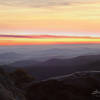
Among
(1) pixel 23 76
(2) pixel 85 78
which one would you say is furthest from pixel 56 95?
(1) pixel 23 76

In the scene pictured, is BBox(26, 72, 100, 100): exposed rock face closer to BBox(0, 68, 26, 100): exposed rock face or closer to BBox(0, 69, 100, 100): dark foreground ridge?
BBox(0, 69, 100, 100): dark foreground ridge

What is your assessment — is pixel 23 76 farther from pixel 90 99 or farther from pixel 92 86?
pixel 90 99

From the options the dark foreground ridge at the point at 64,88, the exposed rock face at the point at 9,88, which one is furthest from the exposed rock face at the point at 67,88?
the exposed rock face at the point at 9,88

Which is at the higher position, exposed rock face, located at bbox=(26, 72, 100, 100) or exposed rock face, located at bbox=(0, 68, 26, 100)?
exposed rock face, located at bbox=(0, 68, 26, 100)

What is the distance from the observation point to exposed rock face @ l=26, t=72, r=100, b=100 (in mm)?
31305

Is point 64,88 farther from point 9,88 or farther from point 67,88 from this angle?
point 9,88

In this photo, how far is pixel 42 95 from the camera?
32.3 meters

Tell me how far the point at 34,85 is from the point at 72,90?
6091 millimetres

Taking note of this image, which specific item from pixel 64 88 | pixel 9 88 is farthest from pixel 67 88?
pixel 9 88

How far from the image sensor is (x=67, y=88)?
3319 cm

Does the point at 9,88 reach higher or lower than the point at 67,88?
higher

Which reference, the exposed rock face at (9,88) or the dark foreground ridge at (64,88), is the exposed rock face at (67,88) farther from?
the exposed rock face at (9,88)

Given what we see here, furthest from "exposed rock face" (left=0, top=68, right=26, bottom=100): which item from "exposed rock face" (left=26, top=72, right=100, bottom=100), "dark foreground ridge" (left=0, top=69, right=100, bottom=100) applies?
"exposed rock face" (left=26, top=72, right=100, bottom=100)

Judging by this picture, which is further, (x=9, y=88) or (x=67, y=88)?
Result: (x=67, y=88)
